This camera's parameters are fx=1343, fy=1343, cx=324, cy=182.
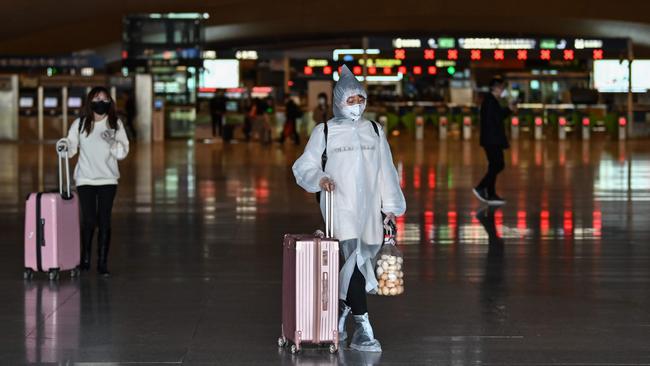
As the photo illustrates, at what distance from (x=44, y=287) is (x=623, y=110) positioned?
34456mm

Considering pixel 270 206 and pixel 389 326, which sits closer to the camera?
pixel 389 326

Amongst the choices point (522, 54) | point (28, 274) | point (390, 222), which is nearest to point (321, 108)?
point (522, 54)

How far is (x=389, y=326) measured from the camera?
877cm

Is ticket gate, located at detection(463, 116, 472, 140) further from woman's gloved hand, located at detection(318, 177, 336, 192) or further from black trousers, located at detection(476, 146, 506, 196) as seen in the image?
woman's gloved hand, located at detection(318, 177, 336, 192)

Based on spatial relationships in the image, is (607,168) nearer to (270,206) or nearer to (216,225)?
(270,206)

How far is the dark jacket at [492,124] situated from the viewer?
60.4 ft

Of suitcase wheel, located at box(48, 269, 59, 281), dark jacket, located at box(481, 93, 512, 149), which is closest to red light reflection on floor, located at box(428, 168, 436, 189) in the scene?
dark jacket, located at box(481, 93, 512, 149)

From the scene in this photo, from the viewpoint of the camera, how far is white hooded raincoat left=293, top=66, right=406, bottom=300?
8.03 m

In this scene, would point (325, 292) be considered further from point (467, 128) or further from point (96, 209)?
point (467, 128)

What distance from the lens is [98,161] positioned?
1116 centimetres

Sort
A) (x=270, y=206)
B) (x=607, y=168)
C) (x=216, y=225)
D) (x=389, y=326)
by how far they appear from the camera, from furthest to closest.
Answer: (x=607, y=168) < (x=270, y=206) < (x=216, y=225) < (x=389, y=326)

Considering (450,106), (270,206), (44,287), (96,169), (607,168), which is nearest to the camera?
(44,287)

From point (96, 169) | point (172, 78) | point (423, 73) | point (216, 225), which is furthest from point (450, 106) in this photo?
point (96, 169)

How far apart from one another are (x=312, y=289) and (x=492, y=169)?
11.0 metres
